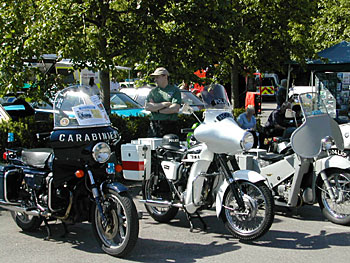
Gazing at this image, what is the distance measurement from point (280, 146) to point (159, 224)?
2.17 meters

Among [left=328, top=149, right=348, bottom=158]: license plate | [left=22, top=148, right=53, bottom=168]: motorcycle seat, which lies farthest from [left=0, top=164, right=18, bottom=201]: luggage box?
[left=328, top=149, right=348, bottom=158]: license plate

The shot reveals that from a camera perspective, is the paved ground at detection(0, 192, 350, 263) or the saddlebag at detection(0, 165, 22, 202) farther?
the saddlebag at detection(0, 165, 22, 202)

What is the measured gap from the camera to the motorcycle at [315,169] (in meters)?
5.97

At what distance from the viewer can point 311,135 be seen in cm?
597

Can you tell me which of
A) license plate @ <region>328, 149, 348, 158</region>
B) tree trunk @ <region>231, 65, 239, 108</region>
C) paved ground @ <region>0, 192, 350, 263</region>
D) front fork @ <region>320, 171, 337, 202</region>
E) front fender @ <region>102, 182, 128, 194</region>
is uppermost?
tree trunk @ <region>231, 65, 239, 108</region>

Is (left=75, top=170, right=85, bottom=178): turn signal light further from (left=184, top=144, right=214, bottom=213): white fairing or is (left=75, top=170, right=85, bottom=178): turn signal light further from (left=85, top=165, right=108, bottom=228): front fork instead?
(left=184, top=144, right=214, bottom=213): white fairing

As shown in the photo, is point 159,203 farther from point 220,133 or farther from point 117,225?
point 220,133

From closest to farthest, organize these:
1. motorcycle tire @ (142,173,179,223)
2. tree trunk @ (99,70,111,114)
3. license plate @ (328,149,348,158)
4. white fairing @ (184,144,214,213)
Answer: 1. white fairing @ (184,144,214,213)
2. motorcycle tire @ (142,173,179,223)
3. license plate @ (328,149,348,158)
4. tree trunk @ (99,70,111,114)

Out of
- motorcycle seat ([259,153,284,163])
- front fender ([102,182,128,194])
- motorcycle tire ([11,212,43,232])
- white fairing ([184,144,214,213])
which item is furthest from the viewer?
motorcycle seat ([259,153,284,163])

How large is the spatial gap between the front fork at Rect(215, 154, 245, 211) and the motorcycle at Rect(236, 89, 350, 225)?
3.09 feet

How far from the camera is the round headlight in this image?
515 centimetres

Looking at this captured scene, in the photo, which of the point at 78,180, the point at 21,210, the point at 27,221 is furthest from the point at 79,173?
the point at 27,221

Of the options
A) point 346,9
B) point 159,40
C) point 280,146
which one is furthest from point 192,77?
point 346,9

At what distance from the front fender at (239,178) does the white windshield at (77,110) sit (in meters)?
1.47
